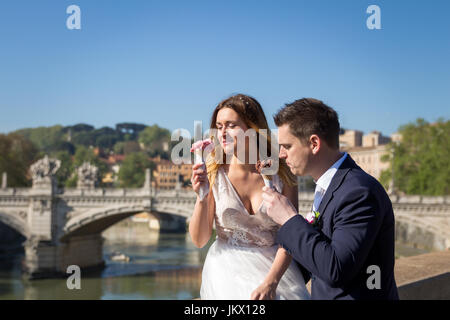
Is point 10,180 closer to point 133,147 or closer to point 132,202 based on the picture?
point 132,202

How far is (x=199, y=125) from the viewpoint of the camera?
2.28 m

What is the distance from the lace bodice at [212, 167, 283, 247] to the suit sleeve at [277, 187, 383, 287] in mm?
505

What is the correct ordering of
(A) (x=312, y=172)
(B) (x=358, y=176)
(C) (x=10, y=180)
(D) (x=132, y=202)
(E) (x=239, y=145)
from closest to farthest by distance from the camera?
1. (B) (x=358, y=176)
2. (A) (x=312, y=172)
3. (E) (x=239, y=145)
4. (D) (x=132, y=202)
5. (C) (x=10, y=180)

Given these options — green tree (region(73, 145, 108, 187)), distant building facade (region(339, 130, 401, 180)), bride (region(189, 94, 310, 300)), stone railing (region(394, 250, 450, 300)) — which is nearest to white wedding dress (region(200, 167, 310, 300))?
bride (region(189, 94, 310, 300))

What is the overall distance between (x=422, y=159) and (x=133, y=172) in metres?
27.5

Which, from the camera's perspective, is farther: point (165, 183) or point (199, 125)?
point (165, 183)

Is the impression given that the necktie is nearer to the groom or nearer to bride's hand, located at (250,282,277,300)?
the groom

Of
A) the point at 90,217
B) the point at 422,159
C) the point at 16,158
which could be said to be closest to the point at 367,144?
the point at 422,159

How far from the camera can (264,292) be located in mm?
1960

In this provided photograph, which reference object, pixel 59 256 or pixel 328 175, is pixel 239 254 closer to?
pixel 328 175

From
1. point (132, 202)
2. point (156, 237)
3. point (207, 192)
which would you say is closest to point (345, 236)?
point (207, 192)

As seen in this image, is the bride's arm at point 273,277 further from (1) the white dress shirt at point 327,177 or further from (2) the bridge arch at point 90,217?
(2) the bridge arch at point 90,217
